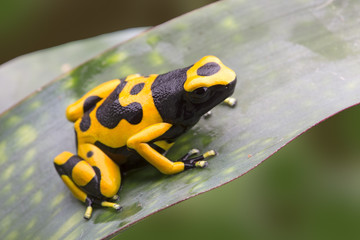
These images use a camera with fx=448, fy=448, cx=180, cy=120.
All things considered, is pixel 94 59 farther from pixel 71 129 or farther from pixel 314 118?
pixel 314 118

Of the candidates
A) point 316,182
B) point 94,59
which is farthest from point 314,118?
point 94,59

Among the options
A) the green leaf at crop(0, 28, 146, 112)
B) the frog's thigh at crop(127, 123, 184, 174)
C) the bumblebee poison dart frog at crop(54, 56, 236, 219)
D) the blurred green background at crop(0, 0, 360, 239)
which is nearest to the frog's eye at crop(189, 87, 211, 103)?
the bumblebee poison dart frog at crop(54, 56, 236, 219)

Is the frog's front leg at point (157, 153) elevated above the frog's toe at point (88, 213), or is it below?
above

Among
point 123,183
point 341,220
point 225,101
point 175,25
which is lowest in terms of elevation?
point 341,220

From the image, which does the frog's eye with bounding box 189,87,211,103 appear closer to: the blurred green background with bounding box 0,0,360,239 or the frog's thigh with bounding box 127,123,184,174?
the frog's thigh with bounding box 127,123,184,174

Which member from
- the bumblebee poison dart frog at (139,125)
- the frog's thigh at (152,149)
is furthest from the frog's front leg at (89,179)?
the frog's thigh at (152,149)

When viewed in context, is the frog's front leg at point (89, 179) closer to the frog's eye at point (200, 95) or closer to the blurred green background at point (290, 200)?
the blurred green background at point (290, 200)
